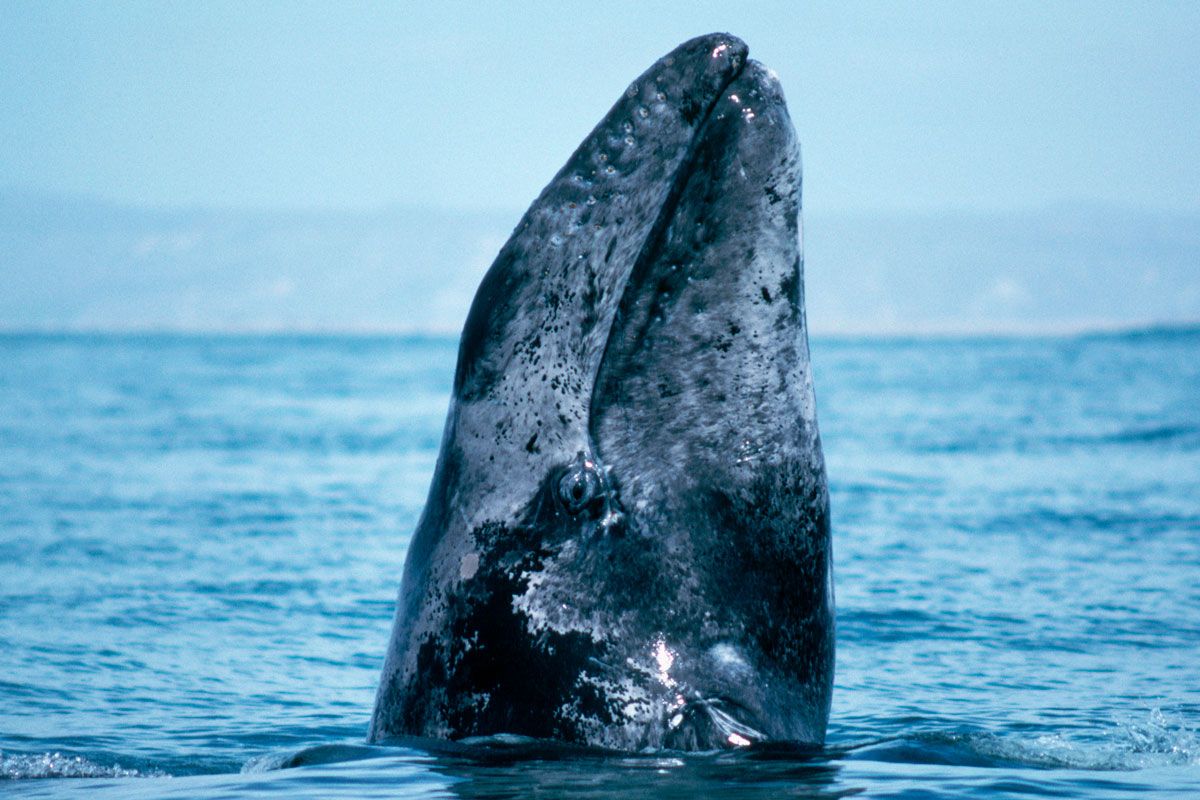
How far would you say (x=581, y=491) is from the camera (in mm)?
5289

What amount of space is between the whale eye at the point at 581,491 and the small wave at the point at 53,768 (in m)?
2.16

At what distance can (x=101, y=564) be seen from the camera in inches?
537

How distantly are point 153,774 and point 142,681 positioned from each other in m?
2.59

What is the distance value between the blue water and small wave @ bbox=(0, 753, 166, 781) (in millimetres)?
28

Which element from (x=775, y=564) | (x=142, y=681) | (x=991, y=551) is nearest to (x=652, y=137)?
(x=775, y=564)

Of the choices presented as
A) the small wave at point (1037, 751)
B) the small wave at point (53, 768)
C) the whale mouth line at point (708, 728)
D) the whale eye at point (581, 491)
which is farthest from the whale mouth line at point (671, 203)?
the small wave at point (53, 768)

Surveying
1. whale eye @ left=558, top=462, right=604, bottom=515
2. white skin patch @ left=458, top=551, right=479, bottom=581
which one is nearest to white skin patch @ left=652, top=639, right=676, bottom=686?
whale eye @ left=558, top=462, right=604, bottom=515

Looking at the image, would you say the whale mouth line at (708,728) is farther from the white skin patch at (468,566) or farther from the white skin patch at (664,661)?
the white skin patch at (468,566)

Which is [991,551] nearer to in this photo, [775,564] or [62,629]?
[62,629]

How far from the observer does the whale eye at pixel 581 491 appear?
5.29 m

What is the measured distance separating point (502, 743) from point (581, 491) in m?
0.82

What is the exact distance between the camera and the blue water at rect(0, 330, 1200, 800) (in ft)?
18.0

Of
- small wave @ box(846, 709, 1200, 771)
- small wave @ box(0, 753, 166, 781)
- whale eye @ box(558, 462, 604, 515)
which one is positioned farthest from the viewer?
small wave @ box(0, 753, 166, 781)

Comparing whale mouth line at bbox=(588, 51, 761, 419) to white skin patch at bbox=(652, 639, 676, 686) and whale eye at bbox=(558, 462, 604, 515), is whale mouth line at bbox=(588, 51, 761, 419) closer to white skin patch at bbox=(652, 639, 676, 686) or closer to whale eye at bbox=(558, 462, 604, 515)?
whale eye at bbox=(558, 462, 604, 515)
